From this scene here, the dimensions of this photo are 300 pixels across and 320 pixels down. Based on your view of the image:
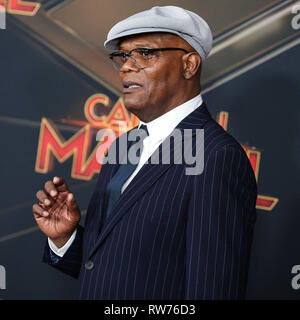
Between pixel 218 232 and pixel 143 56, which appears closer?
pixel 218 232

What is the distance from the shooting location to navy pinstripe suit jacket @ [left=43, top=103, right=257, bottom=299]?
3.48 ft

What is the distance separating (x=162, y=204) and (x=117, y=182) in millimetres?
209

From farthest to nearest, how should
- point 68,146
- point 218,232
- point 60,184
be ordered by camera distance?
1. point 68,146
2. point 60,184
3. point 218,232

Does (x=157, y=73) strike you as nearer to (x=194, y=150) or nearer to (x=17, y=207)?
(x=194, y=150)

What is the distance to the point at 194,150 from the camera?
1.17 meters

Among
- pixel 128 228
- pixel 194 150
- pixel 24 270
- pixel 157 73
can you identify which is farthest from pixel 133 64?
pixel 24 270

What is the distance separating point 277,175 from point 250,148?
19 cm

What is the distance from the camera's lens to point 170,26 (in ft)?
4.04

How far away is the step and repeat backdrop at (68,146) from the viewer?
86.9 inches

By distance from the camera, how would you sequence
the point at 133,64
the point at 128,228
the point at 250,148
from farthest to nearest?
the point at 250,148 < the point at 133,64 < the point at 128,228

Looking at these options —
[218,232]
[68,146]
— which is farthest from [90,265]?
[68,146]

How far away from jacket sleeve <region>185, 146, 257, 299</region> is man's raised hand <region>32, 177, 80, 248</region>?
1.22 feet

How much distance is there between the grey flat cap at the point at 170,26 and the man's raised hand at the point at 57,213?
45 cm

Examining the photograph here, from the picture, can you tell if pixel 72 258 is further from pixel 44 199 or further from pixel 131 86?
pixel 131 86
